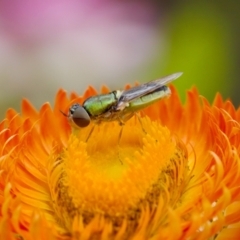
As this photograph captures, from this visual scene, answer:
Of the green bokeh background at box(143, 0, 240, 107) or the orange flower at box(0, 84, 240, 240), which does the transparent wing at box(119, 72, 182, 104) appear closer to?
the orange flower at box(0, 84, 240, 240)

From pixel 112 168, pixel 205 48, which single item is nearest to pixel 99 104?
pixel 112 168

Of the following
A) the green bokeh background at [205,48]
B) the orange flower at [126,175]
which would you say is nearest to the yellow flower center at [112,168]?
the orange flower at [126,175]

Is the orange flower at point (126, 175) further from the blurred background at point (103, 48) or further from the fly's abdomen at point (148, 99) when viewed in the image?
the blurred background at point (103, 48)

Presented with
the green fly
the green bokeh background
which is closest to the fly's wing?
the green fly

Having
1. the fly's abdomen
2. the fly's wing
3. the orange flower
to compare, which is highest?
the fly's wing

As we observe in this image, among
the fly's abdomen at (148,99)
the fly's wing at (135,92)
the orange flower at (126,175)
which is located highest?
the fly's wing at (135,92)

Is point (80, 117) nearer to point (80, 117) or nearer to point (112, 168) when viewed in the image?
point (80, 117)
